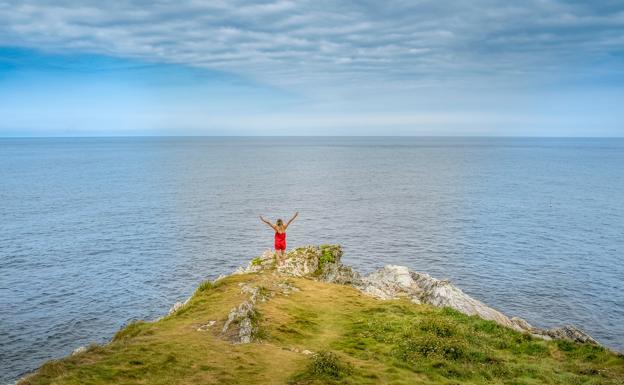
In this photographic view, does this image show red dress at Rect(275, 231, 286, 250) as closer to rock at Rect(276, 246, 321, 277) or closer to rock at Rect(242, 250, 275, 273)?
rock at Rect(276, 246, 321, 277)

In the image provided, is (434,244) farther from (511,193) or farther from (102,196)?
(102,196)

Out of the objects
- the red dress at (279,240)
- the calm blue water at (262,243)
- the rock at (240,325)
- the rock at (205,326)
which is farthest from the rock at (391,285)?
the rock at (205,326)

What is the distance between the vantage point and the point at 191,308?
27.5 metres

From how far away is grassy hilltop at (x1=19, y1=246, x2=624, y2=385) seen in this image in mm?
18234

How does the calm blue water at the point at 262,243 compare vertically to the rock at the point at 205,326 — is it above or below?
below

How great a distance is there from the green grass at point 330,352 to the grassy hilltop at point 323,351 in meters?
0.05

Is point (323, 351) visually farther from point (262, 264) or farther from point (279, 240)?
point (262, 264)

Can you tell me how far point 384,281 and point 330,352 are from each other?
24017mm

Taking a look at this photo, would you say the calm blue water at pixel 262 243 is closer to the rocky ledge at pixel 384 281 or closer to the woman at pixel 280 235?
the rocky ledge at pixel 384 281

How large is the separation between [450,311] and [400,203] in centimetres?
8809

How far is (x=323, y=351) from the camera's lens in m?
19.7

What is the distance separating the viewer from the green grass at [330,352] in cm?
1820

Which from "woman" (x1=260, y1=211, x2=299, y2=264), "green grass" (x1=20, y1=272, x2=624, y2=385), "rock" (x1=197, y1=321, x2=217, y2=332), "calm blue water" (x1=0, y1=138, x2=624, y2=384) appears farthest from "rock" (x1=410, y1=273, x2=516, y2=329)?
"rock" (x1=197, y1=321, x2=217, y2=332)

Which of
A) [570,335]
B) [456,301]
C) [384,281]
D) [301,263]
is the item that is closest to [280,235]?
[301,263]
